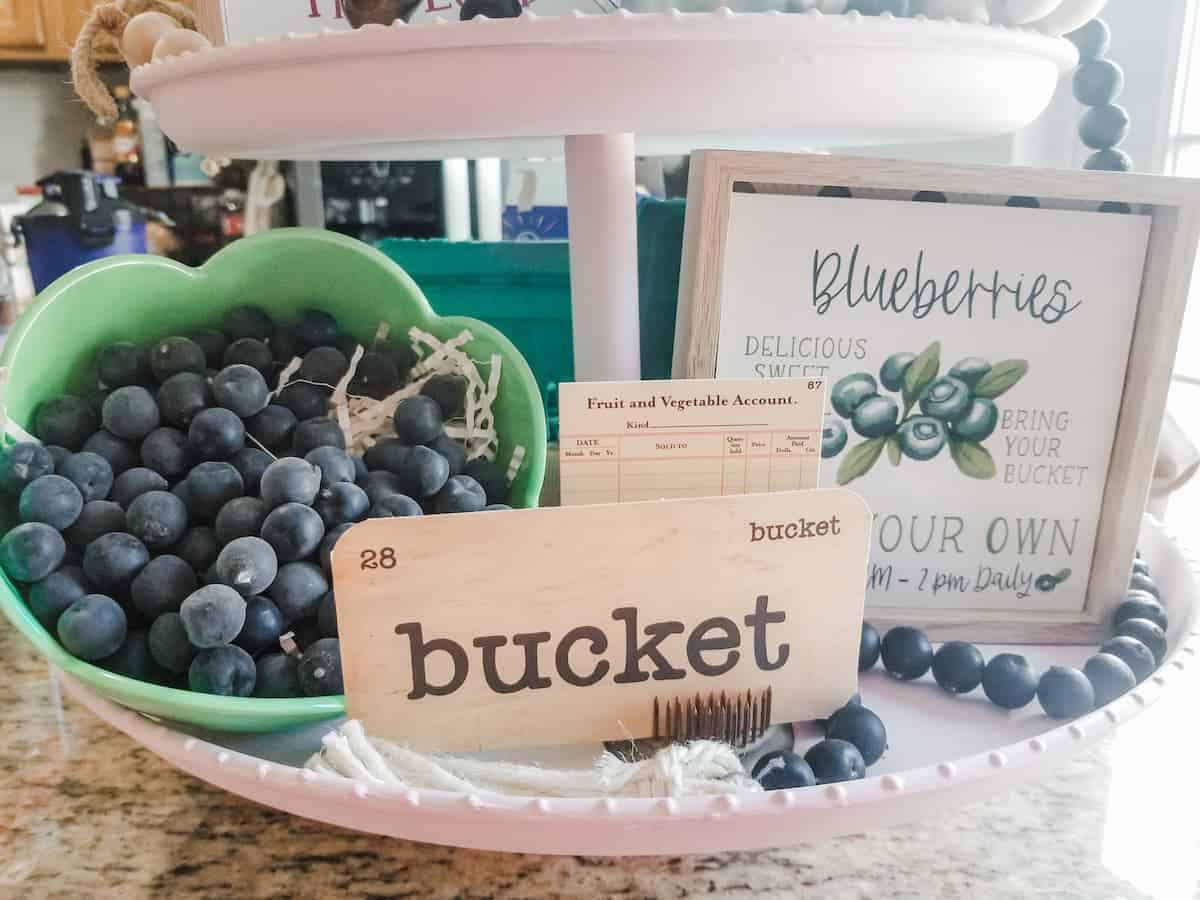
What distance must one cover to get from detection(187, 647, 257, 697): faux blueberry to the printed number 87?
10 centimetres

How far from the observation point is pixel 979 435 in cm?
61

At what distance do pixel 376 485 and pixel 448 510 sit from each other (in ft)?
0.16

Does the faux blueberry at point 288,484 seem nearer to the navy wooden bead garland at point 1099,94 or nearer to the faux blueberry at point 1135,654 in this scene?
the faux blueberry at point 1135,654

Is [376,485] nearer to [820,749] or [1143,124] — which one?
[820,749]

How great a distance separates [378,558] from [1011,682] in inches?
14.9

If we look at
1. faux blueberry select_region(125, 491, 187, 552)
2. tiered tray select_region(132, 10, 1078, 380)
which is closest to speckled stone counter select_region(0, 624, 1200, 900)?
faux blueberry select_region(125, 491, 187, 552)

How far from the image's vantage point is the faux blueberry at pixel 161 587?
1.62ft

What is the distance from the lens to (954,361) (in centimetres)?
61

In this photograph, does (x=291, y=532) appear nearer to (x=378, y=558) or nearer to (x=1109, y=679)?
(x=378, y=558)

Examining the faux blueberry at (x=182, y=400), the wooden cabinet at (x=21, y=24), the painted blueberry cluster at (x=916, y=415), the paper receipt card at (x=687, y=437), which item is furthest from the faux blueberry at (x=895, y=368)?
the wooden cabinet at (x=21, y=24)

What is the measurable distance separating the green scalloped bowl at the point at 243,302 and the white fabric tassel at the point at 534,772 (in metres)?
0.22

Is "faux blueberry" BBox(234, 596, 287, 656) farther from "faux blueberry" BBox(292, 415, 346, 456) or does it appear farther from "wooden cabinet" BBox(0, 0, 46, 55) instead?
"wooden cabinet" BBox(0, 0, 46, 55)

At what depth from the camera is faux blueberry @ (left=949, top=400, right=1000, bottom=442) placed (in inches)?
24.1

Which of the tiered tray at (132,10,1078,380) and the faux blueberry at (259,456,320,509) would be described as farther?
the faux blueberry at (259,456,320,509)
